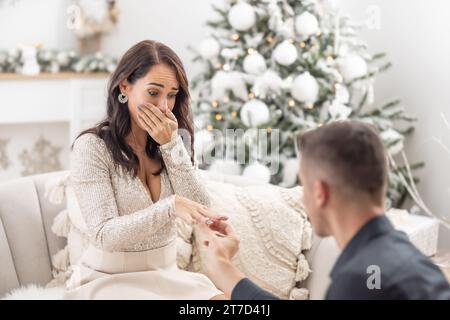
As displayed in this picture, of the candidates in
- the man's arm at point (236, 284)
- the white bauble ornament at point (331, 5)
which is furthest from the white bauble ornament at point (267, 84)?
the man's arm at point (236, 284)

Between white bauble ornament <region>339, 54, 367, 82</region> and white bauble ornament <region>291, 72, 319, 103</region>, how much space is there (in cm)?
17

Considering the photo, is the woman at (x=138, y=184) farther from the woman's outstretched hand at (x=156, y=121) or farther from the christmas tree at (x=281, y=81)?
the christmas tree at (x=281, y=81)

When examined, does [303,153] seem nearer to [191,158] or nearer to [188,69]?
[191,158]

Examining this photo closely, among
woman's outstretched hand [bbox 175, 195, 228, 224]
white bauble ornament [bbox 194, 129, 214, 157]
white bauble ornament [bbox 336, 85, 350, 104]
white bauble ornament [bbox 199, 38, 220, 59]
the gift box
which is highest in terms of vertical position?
white bauble ornament [bbox 199, 38, 220, 59]

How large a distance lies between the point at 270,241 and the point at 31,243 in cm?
75

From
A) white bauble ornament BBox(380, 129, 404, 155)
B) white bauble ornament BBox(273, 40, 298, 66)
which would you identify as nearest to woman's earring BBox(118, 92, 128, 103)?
white bauble ornament BBox(273, 40, 298, 66)

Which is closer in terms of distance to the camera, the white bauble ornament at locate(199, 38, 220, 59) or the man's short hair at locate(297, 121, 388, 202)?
the man's short hair at locate(297, 121, 388, 202)

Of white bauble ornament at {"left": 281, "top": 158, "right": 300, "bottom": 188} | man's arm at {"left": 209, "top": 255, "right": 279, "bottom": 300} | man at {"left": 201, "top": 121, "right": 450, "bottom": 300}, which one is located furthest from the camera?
white bauble ornament at {"left": 281, "top": 158, "right": 300, "bottom": 188}

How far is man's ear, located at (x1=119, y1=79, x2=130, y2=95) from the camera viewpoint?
1.65 metres

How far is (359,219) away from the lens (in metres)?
1.02

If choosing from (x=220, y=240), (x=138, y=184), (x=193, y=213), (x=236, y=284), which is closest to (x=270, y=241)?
(x=138, y=184)

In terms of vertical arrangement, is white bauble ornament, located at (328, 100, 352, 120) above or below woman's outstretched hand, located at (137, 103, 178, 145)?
below

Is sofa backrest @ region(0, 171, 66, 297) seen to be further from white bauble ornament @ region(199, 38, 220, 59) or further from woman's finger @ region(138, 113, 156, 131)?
white bauble ornament @ region(199, 38, 220, 59)

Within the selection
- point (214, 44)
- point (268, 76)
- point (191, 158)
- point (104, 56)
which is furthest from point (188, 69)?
point (191, 158)
